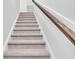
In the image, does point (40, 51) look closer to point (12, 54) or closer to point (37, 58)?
point (37, 58)

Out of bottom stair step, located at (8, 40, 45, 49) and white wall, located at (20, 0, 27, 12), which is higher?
white wall, located at (20, 0, 27, 12)

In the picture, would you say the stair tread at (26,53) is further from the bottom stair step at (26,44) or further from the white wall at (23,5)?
the white wall at (23,5)

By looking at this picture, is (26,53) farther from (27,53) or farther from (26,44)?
(26,44)

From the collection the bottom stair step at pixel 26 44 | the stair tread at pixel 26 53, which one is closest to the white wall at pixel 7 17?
the bottom stair step at pixel 26 44

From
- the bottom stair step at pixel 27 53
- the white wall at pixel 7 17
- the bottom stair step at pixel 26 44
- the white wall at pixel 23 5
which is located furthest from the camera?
the white wall at pixel 23 5

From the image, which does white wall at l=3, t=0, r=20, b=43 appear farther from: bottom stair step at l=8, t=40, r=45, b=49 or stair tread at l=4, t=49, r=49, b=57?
stair tread at l=4, t=49, r=49, b=57

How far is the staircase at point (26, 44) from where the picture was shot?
9.81ft

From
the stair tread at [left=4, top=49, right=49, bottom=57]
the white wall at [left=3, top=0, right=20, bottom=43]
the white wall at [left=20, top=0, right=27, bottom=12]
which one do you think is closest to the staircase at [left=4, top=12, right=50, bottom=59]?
the stair tread at [left=4, top=49, right=49, bottom=57]

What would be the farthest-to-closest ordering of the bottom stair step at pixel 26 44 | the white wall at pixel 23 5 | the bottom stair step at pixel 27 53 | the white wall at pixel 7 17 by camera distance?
the white wall at pixel 23 5, the bottom stair step at pixel 26 44, the white wall at pixel 7 17, the bottom stair step at pixel 27 53

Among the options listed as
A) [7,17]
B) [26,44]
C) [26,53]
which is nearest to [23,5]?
[7,17]

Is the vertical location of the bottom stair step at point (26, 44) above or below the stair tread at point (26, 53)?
above

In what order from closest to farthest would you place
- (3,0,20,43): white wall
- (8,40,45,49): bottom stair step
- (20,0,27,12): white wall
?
(3,0,20,43): white wall → (8,40,45,49): bottom stair step → (20,0,27,12): white wall

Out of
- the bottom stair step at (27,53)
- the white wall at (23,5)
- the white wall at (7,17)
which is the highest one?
the white wall at (23,5)

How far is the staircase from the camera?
299cm
